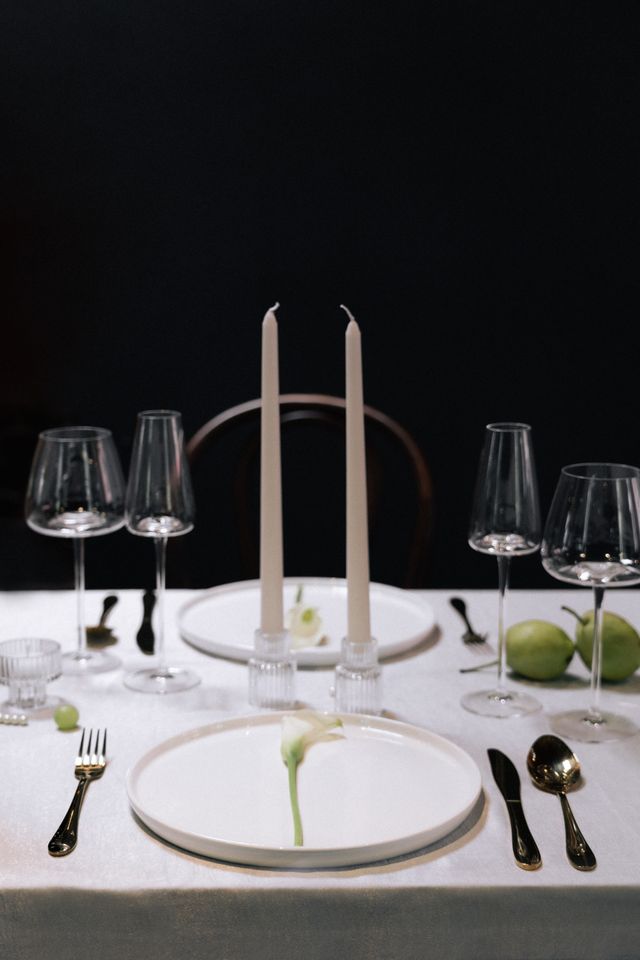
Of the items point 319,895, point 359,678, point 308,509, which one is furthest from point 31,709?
point 308,509

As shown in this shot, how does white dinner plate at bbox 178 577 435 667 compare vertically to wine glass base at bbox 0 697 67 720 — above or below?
above

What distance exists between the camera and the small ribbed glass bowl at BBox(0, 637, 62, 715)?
4.06ft

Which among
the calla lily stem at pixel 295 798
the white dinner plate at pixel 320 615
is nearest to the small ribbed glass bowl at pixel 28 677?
the white dinner plate at pixel 320 615

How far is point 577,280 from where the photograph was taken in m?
3.16

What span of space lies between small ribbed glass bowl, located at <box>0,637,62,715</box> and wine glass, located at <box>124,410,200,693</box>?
96 mm

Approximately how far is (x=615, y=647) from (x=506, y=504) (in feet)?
0.71

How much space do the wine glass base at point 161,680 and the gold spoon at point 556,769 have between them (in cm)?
41

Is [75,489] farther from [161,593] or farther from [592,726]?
[592,726]

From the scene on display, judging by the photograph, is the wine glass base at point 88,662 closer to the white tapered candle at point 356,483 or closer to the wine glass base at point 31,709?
the wine glass base at point 31,709

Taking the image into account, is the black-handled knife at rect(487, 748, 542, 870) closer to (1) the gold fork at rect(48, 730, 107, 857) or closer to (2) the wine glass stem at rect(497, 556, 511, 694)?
(2) the wine glass stem at rect(497, 556, 511, 694)

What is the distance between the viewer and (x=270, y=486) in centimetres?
122

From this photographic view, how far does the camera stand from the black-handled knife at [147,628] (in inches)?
56.9

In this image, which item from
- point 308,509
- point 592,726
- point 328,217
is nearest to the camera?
point 592,726

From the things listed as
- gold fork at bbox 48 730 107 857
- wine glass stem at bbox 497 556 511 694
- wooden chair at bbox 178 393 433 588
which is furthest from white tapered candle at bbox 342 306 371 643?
wooden chair at bbox 178 393 433 588
